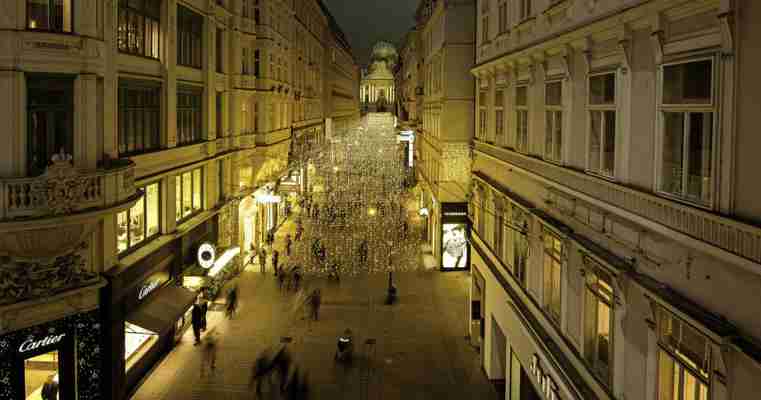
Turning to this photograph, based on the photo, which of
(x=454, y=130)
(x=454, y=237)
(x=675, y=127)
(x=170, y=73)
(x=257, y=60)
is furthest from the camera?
(x=257, y=60)

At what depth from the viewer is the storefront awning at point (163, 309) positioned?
1938cm

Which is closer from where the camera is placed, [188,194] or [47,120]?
[47,120]

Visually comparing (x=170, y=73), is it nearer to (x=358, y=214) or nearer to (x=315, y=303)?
(x=315, y=303)

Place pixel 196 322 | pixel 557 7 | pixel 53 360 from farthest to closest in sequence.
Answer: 1. pixel 196 322
2. pixel 53 360
3. pixel 557 7

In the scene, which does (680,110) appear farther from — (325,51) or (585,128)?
(325,51)

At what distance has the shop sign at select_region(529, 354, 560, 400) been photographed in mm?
12217

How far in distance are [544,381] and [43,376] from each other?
11619 mm

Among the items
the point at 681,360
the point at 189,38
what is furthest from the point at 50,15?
the point at 681,360

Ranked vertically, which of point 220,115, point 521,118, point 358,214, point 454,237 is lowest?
point 358,214

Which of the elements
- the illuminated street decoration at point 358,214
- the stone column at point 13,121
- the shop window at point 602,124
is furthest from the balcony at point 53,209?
the illuminated street decoration at point 358,214

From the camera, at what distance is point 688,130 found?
7.43 meters

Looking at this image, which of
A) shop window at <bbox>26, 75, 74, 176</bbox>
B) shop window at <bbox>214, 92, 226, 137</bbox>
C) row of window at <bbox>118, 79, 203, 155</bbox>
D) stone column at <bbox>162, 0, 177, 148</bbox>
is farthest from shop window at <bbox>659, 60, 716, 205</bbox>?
shop window at <bbox>214, 92, 226, 137</bbox>

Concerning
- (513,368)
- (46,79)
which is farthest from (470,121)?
(46,79)

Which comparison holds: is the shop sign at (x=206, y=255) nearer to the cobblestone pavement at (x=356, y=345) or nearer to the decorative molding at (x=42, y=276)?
the cobblestone pavement at (x=356, y=345)
